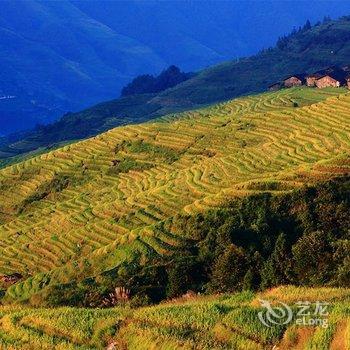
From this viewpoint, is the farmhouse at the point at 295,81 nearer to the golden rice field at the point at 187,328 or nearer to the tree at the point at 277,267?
the tree at the point at 277,267

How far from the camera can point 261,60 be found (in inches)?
5271

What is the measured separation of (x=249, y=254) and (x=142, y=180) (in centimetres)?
2360

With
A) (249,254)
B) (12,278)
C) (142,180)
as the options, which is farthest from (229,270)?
(142,180)

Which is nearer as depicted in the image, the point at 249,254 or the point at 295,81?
the point at 249,254

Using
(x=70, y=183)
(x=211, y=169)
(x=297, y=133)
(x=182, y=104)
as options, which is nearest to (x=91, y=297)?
(x=211, y=169)

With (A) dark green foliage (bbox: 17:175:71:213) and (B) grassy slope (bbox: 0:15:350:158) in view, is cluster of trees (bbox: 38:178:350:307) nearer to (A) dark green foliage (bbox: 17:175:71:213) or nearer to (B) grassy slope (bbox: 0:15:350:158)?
(A) dark green foliage (bbox: 17:175:71:213)

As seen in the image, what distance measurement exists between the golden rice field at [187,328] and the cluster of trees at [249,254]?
5.77 m

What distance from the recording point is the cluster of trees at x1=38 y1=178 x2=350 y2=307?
68.6 ft

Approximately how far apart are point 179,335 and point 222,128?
140ft

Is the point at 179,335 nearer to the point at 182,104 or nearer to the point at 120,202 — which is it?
the point at 120,202

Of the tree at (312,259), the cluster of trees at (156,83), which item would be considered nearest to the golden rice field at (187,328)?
the tree at (312,259)

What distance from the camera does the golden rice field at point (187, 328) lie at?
1112 cm

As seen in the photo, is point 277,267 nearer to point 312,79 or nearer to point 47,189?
point 47,189

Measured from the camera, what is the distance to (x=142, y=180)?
45.4m
